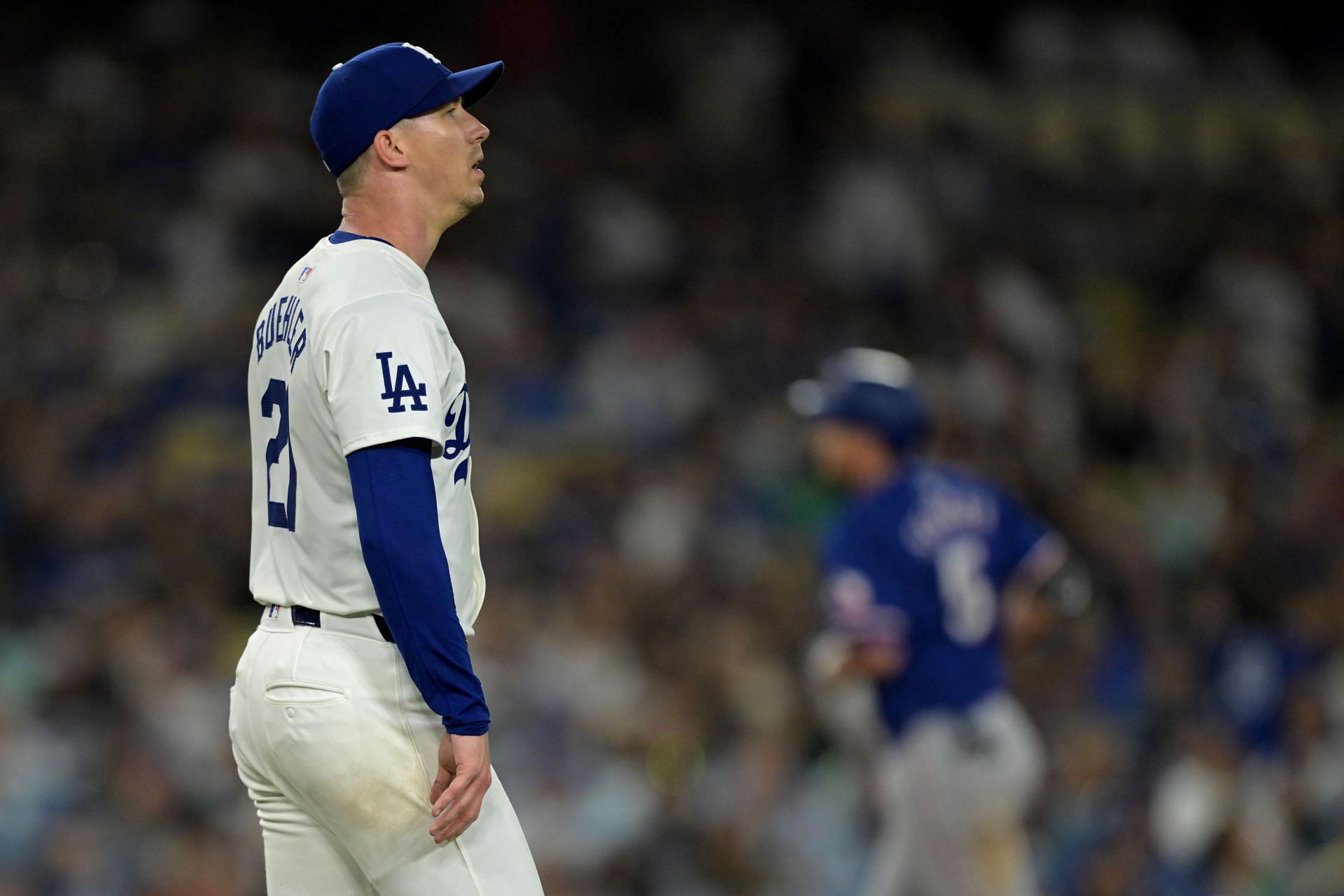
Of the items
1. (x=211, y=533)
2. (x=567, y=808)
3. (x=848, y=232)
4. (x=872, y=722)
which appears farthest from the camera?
(x=848, y=232)

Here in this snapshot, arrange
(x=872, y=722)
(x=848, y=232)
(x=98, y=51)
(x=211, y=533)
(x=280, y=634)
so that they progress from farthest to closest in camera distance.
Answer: (x=848, y=232) < (x=98, y=51) < (x=211, y=533) < (x=872, y=722) < (x=280, y=634)

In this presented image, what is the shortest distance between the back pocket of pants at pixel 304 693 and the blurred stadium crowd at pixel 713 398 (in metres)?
4.23

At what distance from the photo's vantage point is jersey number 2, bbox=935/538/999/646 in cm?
600

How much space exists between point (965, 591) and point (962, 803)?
2.44 ft

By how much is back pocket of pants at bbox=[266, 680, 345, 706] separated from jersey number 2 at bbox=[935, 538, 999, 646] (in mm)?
3304

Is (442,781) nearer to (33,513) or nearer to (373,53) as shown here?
(373,53)

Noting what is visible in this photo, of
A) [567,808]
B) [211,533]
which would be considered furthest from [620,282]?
[567,808]

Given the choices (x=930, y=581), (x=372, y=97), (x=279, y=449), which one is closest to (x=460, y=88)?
(x=372, y=97)

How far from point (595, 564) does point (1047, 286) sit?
4.29 metres

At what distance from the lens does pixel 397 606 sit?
291 centimetres

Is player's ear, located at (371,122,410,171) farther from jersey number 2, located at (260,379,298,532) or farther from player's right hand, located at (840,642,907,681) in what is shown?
player's right hand, located at (840,642,907,681)

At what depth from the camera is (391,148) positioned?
3238mm

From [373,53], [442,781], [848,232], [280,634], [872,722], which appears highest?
[848,232]

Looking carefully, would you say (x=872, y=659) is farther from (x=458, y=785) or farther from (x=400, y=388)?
(x=400, y=388)
